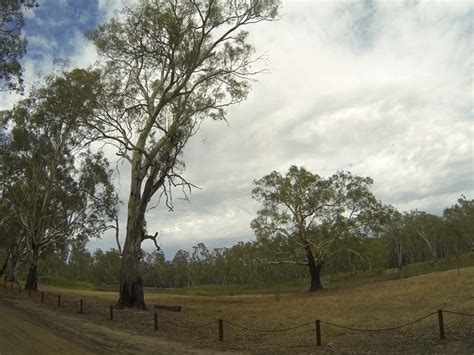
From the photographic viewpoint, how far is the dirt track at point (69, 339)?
1262cm

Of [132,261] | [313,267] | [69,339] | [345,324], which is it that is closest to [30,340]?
[69,339]

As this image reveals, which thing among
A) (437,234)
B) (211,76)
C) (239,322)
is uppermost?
(211,76)

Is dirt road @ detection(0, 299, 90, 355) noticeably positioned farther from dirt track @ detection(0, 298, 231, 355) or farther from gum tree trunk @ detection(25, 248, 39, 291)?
gum tree trunk @ detection(25, 248, 39, 291)

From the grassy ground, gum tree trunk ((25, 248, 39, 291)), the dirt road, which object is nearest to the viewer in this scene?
the dirt road

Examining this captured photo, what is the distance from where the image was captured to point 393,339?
1336 centimetres

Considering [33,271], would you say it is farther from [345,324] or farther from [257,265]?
[257,265]

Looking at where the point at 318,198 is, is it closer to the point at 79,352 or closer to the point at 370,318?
the point at 370,318

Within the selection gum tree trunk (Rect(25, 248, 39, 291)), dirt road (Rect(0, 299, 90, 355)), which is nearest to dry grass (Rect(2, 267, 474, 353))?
dirt road (Rect(0, 299, 90, 355))

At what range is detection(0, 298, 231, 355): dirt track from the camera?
41.4 feet

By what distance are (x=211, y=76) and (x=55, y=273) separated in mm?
99462

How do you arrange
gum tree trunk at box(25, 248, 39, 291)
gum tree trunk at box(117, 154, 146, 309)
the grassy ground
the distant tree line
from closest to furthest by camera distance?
gum tree trunk at box(117, 154, 146, 309), gum tree trunk at box(25, 248, 39, 291), the grassy ground, the distant tree line

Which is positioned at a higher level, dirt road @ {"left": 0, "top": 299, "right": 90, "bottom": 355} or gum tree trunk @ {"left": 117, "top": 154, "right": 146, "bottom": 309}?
gum tree trunk @ {"left": 117, "top": 154, "right": 146, "bottom": 309}

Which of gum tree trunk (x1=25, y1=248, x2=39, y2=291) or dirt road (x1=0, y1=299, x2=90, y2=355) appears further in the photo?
gum tree trunk (x1=25, y1=248, x2=39, y2=291)

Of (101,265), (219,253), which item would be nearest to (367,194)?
(219,253)
